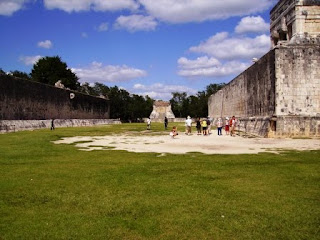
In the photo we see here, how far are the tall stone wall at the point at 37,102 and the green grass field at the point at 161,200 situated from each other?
19.1 meters

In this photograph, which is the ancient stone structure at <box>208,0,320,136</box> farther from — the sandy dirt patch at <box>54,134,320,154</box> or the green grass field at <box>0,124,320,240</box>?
the green grass field at <box>0,124,320,240</box>

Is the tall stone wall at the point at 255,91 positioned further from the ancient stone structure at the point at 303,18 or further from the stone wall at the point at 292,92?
the ancient stone structure at the point at 303,18

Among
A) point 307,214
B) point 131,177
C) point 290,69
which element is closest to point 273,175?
point 307,214

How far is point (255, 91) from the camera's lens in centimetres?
1939

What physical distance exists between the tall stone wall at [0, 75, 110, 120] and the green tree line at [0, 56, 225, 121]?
8.86 metres

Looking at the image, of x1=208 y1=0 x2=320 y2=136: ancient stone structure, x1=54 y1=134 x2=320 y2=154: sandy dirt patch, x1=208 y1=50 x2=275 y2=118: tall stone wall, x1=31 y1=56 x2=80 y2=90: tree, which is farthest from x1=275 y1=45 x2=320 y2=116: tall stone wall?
x1=31 y1=56 x2=80 y2=90: tree

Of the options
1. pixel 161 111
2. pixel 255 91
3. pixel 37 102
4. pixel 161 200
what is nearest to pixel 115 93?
pixel 161 111

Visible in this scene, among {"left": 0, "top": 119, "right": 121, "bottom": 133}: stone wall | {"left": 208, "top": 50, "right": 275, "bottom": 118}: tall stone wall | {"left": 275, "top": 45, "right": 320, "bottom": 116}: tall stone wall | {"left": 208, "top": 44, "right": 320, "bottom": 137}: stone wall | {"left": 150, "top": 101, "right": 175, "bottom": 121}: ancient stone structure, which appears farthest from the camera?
{"left": 150, "top": 101, "right": 175, "bottom": 121}: ancient stone structure

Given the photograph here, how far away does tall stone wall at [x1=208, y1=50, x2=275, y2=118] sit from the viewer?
53.7ft

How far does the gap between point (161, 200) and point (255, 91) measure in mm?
16231

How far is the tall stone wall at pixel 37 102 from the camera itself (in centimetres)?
2445

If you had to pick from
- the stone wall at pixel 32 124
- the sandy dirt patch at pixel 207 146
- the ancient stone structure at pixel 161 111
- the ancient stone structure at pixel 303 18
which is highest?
the ancient stone structure at pixel 303 18

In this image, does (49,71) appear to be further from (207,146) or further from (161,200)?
(161,200)

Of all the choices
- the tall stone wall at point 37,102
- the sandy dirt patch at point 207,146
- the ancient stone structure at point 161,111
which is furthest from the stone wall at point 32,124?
the ancient stone structure at point 161,111
